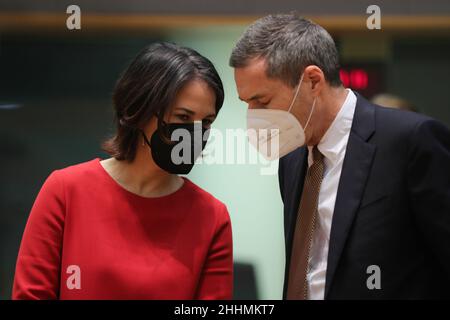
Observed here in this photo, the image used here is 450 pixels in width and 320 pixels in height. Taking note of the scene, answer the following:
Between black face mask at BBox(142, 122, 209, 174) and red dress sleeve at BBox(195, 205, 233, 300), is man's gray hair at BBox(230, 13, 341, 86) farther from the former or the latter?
red dress sleeve at BBox(195, 205, 233, 300)

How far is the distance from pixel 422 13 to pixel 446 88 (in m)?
0.32

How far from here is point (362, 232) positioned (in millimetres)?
1473

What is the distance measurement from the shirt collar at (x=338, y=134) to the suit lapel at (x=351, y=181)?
0.02 metres

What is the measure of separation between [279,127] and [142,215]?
410mm

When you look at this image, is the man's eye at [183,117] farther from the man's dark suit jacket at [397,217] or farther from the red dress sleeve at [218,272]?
the man's dark suit jacket at [397,217]

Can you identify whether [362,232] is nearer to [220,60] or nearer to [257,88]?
[257,88]

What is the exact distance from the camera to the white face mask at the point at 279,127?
63.7 inches

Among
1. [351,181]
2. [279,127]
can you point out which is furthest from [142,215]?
[351,181]

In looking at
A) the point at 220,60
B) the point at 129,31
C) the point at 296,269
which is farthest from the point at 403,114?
the point at 129,31

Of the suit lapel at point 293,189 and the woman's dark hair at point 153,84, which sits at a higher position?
the woman's dark hair at point 153,84

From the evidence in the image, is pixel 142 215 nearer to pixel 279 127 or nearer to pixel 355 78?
pixel 279 127

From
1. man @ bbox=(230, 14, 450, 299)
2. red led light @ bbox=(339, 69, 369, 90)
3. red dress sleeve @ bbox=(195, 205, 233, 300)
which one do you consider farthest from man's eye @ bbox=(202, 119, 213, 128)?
red led light @ bbox=(339, 69, 369, 90)

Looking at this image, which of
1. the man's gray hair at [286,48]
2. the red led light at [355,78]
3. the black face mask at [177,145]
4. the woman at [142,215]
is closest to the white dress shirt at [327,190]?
the man's gray hair at [286,48]
